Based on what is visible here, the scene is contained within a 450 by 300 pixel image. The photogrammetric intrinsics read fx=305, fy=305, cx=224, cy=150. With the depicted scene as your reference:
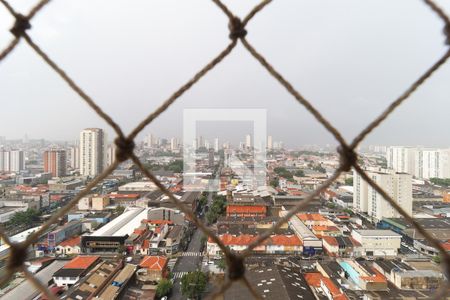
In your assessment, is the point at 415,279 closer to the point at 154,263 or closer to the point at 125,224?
the point at 154,263

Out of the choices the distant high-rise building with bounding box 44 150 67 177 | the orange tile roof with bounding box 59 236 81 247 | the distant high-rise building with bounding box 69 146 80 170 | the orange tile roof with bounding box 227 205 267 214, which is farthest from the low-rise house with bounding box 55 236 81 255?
the distant high-rise building with bounding box 69 146 80 170

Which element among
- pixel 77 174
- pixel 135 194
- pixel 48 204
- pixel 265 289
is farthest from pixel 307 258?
pixel 77 174

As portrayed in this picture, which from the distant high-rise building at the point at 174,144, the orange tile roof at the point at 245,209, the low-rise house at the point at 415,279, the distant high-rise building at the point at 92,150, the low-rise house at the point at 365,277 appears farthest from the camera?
the distant high-rise building at the point at 174,144

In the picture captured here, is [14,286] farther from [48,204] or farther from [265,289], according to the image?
[48,204]

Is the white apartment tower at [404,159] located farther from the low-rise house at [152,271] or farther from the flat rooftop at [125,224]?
the low-rise house at [152,271]

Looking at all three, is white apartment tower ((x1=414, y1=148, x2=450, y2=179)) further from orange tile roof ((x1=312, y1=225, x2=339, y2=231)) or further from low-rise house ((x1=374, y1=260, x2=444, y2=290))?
low-rise house ((x1=374, y1=260, x2=444, y2=290))

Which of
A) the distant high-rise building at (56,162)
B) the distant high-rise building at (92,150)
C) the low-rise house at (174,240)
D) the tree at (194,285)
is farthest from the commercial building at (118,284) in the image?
the distant high-rise building at (56,162)

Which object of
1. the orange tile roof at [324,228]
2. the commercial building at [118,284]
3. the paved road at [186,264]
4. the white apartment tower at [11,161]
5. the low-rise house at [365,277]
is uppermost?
the white apartment tower at [11,161]

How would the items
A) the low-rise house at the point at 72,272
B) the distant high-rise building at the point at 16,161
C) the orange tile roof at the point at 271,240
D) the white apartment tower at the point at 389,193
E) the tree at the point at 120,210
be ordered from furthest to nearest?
the distant high-rise building at the point at 16,161, the tree at the point at 120,210, the white apartment tower at the point at 389,193, the orange tile roof at the point at 271,240, the low-rise house at the point at 72,272
